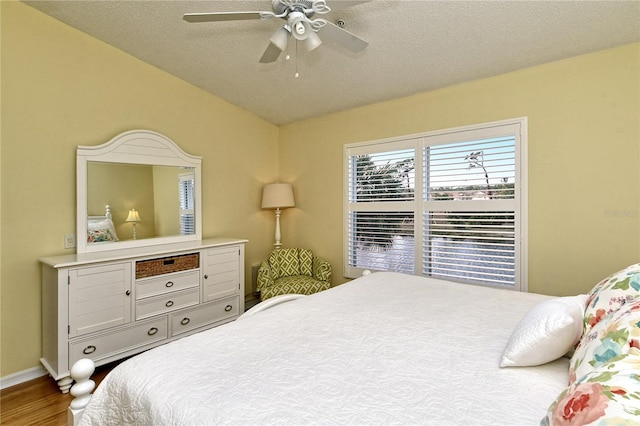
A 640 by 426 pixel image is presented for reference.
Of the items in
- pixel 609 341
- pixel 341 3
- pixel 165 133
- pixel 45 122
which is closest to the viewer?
pixel 609 341

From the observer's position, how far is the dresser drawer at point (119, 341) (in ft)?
7.71

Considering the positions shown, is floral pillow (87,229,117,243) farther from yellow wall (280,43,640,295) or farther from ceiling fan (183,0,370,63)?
yellow wall (280,43,640,295)

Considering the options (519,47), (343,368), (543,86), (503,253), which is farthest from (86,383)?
(543,86)

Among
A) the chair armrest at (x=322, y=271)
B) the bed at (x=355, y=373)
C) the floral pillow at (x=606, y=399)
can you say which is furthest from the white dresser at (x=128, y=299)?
the floral pillow at (x=606, y=399)

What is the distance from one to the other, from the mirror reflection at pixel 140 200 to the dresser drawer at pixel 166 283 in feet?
1.72

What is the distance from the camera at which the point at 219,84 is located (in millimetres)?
3400

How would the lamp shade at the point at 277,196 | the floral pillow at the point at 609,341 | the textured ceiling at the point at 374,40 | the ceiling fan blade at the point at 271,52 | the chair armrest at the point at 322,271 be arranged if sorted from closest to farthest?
the floral pillow at the point at 609,341 < the ceiling fan blade at the point at 271,52 < the textured ceiling at the point at 374,40 < the chair armrest at the point at 322,271 < the lamp shade at the point at 277,196

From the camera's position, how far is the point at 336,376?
42.1 inches

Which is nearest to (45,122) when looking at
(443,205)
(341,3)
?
(341,3)

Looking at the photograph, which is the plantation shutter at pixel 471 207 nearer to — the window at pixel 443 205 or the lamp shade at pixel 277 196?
the window at pixel 443 205

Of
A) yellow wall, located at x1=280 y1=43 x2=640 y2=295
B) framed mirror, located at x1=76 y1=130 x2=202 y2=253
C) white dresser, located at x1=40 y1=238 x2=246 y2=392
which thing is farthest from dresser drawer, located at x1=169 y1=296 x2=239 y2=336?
yellow wall, located at x1=280 y1=43 x2=640 y2=295

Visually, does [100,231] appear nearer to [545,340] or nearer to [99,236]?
[99,236]

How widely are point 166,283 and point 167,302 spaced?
0.55 feet

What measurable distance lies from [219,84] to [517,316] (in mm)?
3278
